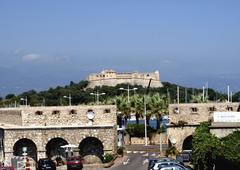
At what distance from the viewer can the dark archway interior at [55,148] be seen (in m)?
65.0

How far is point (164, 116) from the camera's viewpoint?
86375 mm

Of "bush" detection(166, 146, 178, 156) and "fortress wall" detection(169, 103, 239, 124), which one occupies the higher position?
"fortress wall" detection(169, 103, 239, 124)

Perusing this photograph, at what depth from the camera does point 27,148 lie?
64.8 meters

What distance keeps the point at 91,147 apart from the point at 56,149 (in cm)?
367

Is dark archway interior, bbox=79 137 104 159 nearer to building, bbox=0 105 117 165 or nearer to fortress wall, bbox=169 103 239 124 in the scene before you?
building, bbox=0 105 117 165

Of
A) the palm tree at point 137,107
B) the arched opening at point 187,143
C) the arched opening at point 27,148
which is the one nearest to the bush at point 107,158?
the arched opening at point 27,148

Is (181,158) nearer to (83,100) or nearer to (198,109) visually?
(198,109)

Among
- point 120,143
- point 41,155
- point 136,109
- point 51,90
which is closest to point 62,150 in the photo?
point 41,155

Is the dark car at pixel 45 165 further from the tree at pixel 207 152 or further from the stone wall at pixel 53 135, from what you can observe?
the tree at pixel 207 152

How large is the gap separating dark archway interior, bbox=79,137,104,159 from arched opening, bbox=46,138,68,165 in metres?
1.80

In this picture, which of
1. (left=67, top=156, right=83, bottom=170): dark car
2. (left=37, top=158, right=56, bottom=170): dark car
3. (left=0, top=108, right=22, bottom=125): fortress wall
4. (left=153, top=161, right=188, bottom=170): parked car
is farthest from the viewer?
(left=0, top=108, right=22, bottom=125): fortress wall

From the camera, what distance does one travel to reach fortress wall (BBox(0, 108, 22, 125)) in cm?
7575

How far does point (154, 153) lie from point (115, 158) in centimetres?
742

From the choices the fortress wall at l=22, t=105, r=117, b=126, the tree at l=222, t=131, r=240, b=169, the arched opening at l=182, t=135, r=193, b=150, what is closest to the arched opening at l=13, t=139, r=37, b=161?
the fortress wall at l=22, t=105, r=117, b=126
